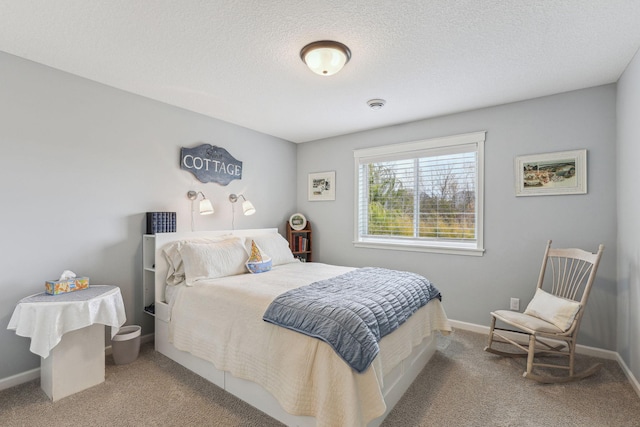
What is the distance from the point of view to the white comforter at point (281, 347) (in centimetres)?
160

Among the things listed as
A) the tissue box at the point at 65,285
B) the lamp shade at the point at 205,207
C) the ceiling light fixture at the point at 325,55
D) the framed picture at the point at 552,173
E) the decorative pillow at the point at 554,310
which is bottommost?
the decorative pillow at the point at 554,310

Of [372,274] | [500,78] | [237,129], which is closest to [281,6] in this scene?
[500,78]

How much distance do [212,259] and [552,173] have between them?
3.36 m

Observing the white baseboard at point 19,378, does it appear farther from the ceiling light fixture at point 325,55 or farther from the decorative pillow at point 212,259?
the ceiling light fixture at point 325,55

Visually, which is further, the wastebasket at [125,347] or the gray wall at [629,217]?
the wastebasket at [125,347]

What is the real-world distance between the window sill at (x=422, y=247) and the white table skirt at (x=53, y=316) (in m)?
2.92

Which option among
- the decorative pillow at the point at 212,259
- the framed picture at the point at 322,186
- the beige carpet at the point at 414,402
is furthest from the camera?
the framed picture at the point at 322,186

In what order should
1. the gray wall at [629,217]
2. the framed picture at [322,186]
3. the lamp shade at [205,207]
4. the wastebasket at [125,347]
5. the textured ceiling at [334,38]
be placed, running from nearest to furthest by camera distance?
1. the textured ceiling at [334,38]
2. the gray wall at [629,217]
3. the wastebasket at [125,347]
4. the lamp shade at [205,207]
5. the framed picture at [322,186]

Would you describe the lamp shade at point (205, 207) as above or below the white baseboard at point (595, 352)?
above

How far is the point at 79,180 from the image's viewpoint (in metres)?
2.65

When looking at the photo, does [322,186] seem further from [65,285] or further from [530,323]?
[65,285]

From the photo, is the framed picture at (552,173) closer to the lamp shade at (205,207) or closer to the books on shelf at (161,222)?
the lamp shade at (205,207)

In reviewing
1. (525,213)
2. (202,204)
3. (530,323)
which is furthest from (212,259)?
(525,213)

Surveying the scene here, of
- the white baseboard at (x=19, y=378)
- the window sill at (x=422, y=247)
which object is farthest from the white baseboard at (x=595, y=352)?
the white baseboard at (x=19, y=378)
